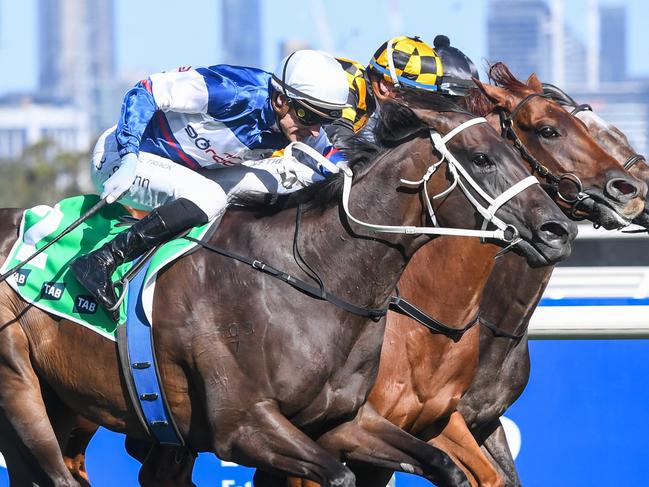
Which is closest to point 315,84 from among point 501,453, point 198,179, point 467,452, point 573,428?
point 198,179

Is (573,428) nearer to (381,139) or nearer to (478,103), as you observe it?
(478,103)

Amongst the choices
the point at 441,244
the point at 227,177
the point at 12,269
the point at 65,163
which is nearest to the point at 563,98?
the point at 441,244

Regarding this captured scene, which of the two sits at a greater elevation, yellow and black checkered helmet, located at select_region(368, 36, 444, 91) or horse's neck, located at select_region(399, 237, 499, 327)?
yellow and black checkered helmet, located at select_region(368, 36, 444, 91)

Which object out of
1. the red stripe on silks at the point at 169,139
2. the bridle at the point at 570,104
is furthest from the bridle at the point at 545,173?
the red stripe on silks at the point at 169,139

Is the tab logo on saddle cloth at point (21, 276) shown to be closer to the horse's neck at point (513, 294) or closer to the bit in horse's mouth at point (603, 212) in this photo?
the horse's neck at point (513, 294)

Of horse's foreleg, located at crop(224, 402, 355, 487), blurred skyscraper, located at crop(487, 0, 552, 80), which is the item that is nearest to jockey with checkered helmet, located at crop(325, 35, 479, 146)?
horse's foreleg, located at crop(224, 402, 355, 487)

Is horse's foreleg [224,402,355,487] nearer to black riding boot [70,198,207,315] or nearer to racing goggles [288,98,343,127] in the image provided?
black riding boot [70,198,207,315]

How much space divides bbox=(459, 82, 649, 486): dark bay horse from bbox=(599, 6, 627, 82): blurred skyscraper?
13137 cm

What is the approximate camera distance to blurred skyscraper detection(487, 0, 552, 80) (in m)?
133

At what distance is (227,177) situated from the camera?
16.6 feet

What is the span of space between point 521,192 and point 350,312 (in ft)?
2.20

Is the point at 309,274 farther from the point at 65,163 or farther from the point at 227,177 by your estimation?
the point at 65,163

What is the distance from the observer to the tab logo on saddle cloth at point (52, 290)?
466cm

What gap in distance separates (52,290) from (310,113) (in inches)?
43.2
